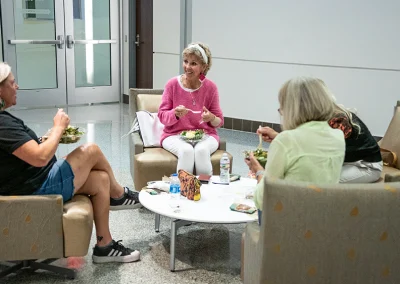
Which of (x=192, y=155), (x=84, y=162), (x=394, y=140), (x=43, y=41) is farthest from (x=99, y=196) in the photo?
(x=43, y=41)

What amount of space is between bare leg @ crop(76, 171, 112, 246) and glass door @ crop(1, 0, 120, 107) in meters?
5.30

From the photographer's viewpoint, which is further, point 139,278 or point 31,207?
point 139,278

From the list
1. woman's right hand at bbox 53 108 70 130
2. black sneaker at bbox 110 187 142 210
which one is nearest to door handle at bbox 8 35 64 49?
black sneaker at bbox 110 187 142 210

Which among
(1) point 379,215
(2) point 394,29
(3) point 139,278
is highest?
(2) point 394,29

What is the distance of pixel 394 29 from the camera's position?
18.5 ft

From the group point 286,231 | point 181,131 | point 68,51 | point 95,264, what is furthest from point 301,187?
point 68,51

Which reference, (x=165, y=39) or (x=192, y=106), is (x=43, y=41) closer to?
(x=165, y=39)

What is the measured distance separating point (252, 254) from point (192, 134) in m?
1.76

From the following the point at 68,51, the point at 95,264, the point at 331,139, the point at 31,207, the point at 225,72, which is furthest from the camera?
the point at 68,51

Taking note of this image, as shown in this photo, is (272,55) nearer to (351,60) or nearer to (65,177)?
(351,60)

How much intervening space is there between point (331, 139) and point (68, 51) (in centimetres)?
660

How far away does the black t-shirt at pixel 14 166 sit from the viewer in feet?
8.70

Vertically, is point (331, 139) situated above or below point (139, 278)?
above

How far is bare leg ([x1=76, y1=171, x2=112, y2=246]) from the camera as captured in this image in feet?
10.2
